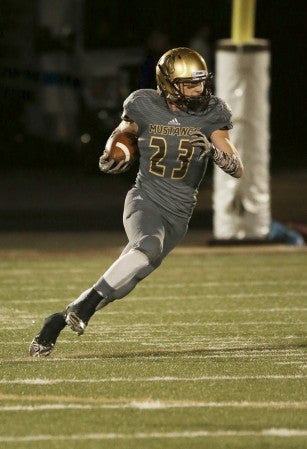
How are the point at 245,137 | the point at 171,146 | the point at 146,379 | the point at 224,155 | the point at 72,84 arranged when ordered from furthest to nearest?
the point at 72,84 < the point at 245,137 < the point at 171,146 < the point at 224,155 < the point at 146,379

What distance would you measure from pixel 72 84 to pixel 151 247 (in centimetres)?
1512

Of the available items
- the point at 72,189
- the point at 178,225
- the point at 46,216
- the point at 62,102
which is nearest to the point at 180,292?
the point at 178,225

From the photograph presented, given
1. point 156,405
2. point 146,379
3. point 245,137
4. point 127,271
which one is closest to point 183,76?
point 127,271

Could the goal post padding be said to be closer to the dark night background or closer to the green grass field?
the green grass field

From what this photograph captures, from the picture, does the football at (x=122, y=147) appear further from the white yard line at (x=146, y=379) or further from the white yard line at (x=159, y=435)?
the white yard line at (x=159, y=435)

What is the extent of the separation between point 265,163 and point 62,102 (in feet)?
30.1

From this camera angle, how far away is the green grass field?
21.0ft

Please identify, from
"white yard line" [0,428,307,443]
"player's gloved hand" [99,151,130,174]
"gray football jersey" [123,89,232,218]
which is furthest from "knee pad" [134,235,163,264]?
"white yard line" [0,428,307,443]

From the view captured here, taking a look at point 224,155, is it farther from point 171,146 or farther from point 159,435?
point 159,435

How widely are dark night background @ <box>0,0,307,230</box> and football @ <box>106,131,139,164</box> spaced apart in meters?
10.9

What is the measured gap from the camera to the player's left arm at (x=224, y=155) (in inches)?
329

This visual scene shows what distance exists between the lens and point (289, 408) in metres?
6.84

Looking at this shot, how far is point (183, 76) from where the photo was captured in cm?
841

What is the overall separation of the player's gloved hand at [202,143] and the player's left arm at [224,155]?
1.5 inches
